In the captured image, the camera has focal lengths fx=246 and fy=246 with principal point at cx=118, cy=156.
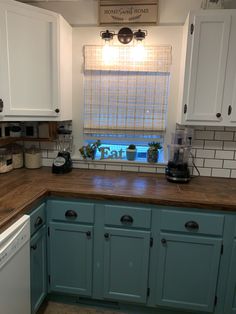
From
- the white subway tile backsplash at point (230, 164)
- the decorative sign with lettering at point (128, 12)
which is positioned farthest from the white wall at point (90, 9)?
the white subway tile backsplash at point (230, 164)

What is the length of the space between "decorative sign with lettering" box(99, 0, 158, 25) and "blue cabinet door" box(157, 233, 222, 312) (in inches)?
68.5

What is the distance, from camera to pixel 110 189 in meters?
1.78

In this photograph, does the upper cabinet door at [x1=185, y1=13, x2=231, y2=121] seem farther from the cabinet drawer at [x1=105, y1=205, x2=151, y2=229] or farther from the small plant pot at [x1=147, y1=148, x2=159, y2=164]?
the cabinet drawer at [x1=105, y1=205, x2=151, y2=229]

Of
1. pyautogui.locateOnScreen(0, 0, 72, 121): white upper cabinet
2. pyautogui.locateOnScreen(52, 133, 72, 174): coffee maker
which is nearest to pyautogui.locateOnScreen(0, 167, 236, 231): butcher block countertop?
pyautogui.locateOnScreen(52, 133, 72, 174): coffee maker

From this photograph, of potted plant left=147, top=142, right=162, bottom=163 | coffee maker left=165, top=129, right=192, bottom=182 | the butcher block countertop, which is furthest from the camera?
potted plant left=147, top=142, right=162, bottom=163

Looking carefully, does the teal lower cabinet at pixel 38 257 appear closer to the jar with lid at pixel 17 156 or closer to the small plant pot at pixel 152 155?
the jar with lid at pixel 17 156

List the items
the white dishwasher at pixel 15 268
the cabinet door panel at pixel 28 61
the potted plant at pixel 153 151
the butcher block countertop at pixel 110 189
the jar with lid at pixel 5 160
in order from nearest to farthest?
the white dishwasher at pixel 15 268 → the butcher block countertop at pixel 110 189 → the cabinet door panel at pixel 28 61 → the jar with lid at pixel 5 160 → the potted plant at pixel 153 151

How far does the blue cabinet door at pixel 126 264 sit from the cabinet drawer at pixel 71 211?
0.17m

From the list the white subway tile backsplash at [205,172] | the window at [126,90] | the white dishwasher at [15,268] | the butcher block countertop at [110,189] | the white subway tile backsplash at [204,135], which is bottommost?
the white dishwasher at [15,268]

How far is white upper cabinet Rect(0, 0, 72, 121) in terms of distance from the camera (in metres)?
1.78

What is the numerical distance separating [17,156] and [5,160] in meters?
0.14

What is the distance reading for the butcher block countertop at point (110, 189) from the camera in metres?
1.57

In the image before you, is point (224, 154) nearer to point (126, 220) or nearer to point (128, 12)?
point (126, 220)

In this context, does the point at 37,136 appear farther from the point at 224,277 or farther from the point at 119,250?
the point at 224,277
